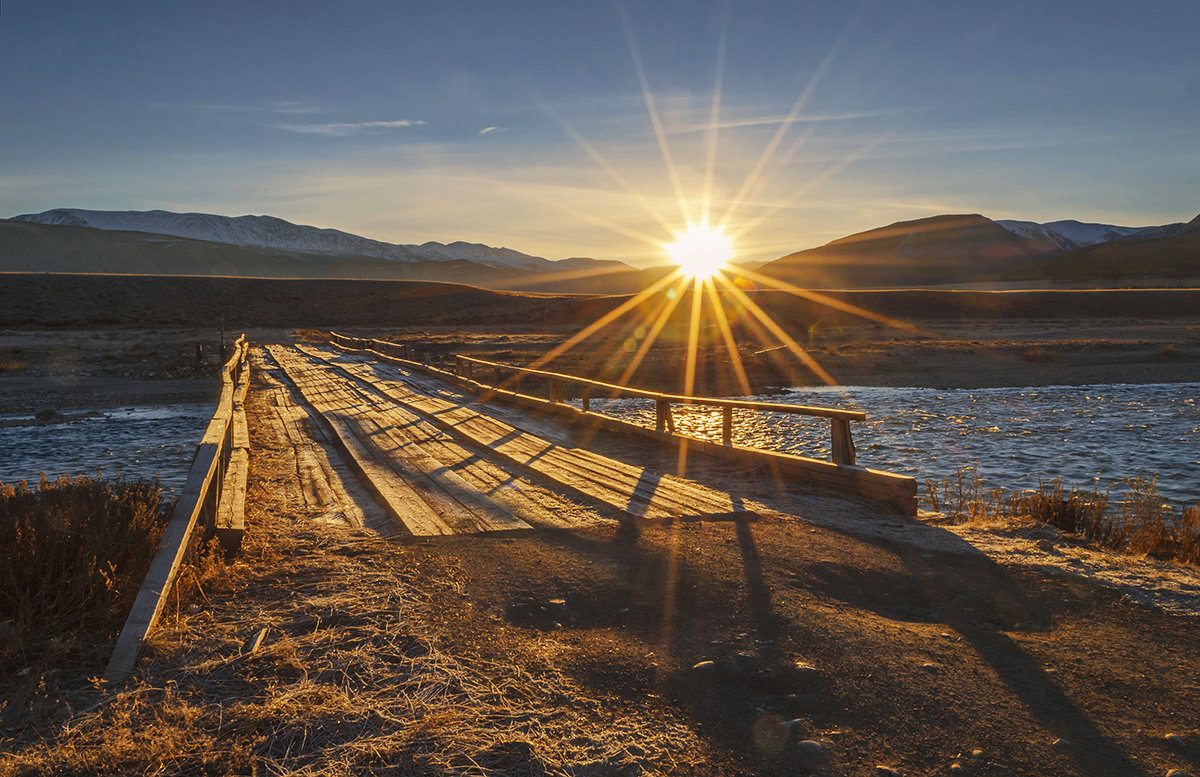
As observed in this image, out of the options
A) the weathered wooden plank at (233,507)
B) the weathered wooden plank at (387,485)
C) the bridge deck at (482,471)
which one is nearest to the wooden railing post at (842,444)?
the bridge deck at (482,471)

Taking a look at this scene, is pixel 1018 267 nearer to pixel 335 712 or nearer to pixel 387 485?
pixel 387 485

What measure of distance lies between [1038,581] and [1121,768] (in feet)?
8.57

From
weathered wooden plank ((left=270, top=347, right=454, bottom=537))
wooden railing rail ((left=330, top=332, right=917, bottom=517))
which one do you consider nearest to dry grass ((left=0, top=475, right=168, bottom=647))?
weathered wooden plank ((left=270, top=347, right=454, bottom=537))

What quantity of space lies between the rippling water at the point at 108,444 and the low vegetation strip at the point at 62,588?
18.0 ft

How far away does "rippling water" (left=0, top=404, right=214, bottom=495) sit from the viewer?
1254 centimetres

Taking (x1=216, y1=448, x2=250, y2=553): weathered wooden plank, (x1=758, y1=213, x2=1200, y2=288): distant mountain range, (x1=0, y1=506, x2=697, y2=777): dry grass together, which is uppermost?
(x1=758, y1=213, x2=1200, y2=288): distant mountain range

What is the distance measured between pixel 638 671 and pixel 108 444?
1499cm

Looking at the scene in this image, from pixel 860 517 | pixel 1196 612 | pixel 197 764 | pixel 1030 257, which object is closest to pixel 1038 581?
pixel 1196 612

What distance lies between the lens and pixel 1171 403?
20812mm

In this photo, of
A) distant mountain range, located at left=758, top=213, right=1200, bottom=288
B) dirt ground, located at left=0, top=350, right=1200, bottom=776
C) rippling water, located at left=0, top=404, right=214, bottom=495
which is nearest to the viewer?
dirt ground, located at left=0, top=350, right=1200, bottom=776

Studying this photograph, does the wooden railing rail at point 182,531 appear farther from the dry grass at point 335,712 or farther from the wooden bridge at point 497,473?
the dry grass at point 335,712

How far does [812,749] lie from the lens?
10.9ft

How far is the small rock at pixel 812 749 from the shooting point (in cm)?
329

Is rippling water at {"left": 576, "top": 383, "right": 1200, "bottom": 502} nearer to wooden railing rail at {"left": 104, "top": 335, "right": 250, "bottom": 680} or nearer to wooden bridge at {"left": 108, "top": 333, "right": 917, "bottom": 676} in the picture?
wooden bridge at {"left": 108, "top": 333, "right": 917, "bottom": 676}
